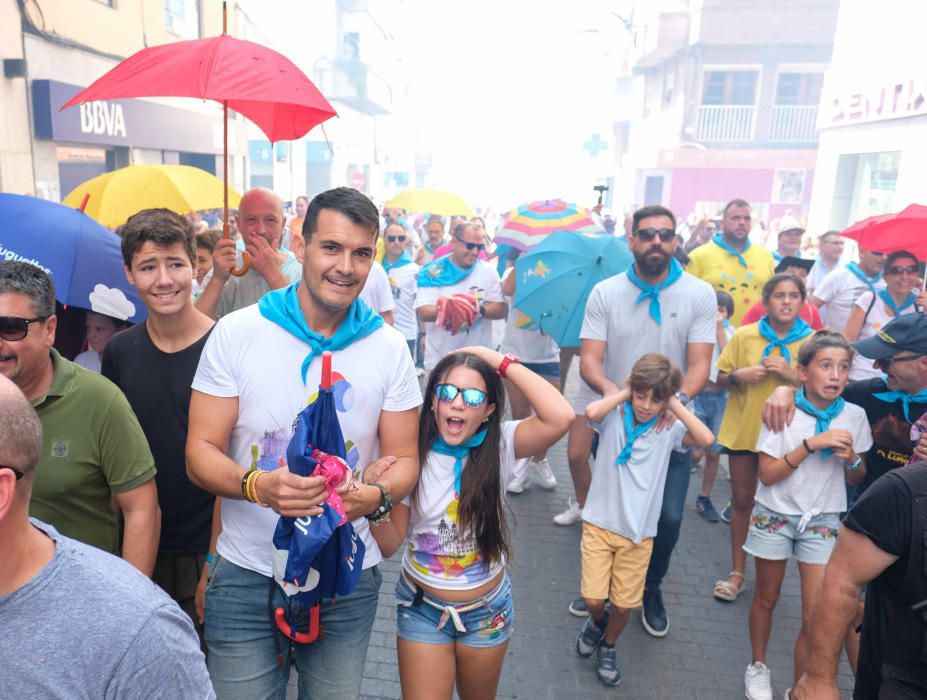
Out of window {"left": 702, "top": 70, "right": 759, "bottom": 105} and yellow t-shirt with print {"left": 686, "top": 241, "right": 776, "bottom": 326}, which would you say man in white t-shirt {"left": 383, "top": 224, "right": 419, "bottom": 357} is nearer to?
yellow t-shirt with print {"left": 686, "top": 241, "right": 776, "bottom": 326}

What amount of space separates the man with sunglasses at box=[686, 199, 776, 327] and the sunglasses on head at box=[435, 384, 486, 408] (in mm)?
4777

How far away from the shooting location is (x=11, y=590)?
53.3 inches

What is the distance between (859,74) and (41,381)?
16.5 m

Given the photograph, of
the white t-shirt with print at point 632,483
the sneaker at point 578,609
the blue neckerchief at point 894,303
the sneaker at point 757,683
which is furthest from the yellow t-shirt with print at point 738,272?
the sneaker at point 757,683

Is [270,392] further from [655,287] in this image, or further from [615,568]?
[655,287]

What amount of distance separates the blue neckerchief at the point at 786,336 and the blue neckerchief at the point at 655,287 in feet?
2.48

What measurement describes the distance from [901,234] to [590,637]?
3.96m

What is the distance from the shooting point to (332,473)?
81.6 inches

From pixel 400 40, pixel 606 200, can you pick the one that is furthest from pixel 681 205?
pixel 400 40

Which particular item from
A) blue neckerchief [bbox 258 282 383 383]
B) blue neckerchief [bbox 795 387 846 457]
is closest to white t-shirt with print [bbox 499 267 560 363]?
blue neckerchief [bbox 795 387 846 457]

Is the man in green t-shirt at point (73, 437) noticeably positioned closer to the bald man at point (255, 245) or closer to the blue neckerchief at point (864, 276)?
the bald man at point (255, 245)

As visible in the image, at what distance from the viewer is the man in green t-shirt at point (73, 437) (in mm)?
2373

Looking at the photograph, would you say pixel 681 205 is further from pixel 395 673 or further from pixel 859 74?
pixel 395 673

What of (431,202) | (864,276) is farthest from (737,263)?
(431,202)
